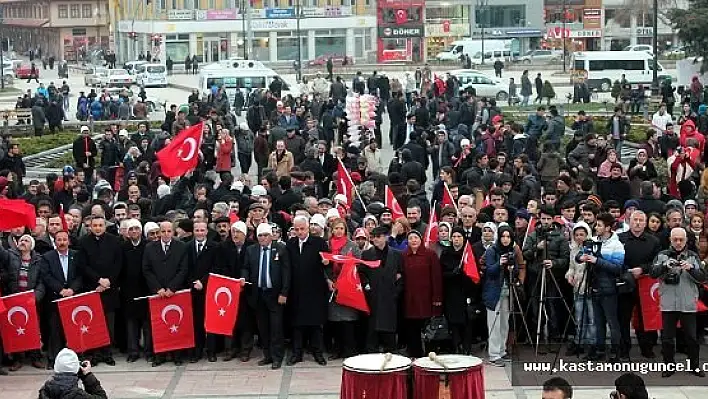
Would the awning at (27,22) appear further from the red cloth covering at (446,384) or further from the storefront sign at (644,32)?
the red cloth covering at (446,384)

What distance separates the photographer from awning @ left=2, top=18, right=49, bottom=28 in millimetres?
107562

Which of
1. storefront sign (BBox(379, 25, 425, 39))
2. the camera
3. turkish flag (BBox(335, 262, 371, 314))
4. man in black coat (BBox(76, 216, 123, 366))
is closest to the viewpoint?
the camera

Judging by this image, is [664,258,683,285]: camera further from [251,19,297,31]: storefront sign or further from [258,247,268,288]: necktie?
[251,19,297,31]: storefront sign

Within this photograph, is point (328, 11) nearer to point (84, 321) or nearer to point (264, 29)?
point (264, 29)

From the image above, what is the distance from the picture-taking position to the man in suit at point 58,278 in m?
15.3

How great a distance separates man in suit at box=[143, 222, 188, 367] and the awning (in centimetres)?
9348

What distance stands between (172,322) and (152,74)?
53346 mm

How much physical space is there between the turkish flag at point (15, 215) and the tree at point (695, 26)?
112 ft

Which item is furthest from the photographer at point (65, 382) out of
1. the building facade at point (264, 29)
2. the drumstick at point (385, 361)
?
the building facade at point (264, 29)

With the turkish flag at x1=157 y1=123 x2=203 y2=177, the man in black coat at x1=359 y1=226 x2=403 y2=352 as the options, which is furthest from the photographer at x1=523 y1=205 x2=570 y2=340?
the turkish flag at x1=157 y1=123 x2=203 y2=177

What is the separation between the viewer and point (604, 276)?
1455cm

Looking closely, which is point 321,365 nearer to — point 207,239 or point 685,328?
point 207,239

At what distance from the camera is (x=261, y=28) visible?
84062 millimetres

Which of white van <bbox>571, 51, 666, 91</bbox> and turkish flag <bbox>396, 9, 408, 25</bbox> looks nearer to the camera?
white van <bbox>571, 51, 666, 91</bbox>
